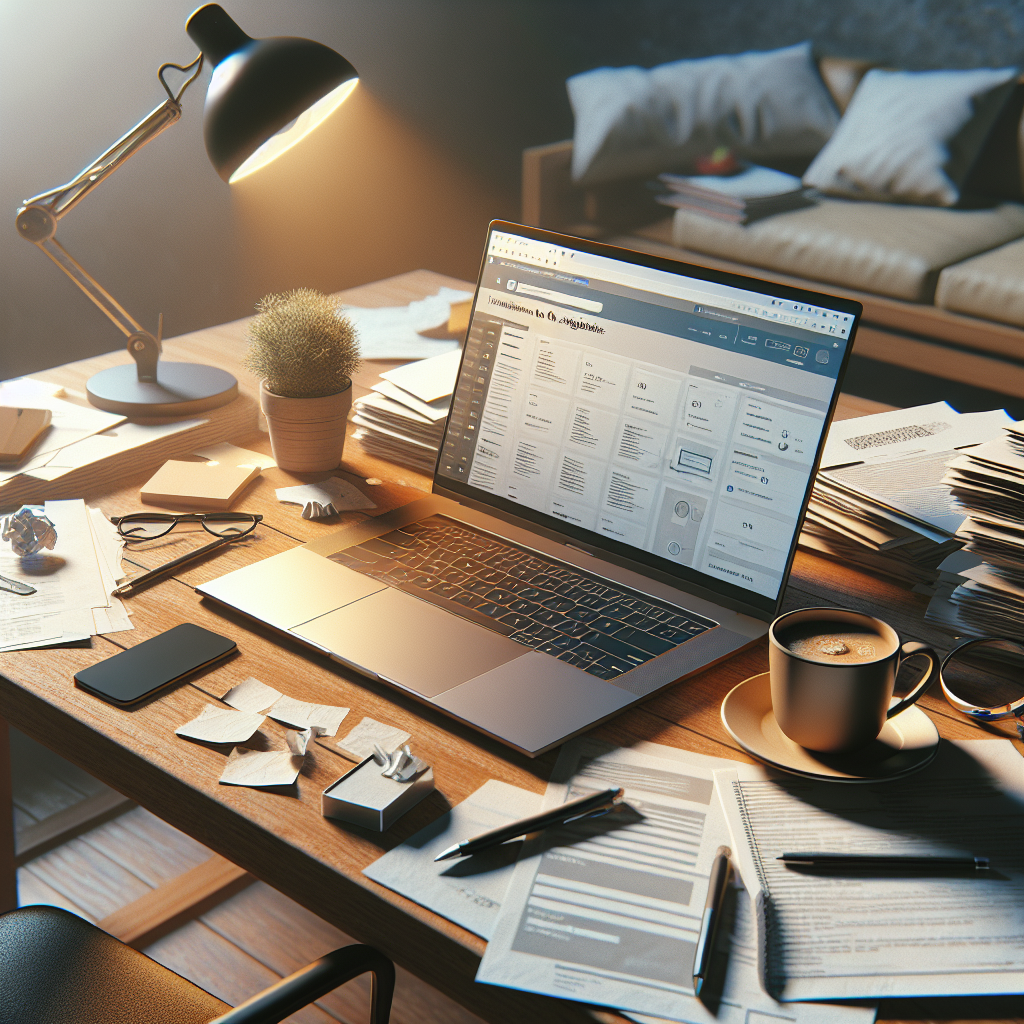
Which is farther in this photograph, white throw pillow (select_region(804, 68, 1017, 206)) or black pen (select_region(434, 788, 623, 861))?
white throw pillow (select_region(804, 68, 1017, 206))

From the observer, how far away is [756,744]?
80 centimetres

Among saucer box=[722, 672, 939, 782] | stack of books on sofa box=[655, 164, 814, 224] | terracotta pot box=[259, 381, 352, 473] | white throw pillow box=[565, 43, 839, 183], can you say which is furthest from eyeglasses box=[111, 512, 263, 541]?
white throw pillow box=[565, 43, 839, 183]

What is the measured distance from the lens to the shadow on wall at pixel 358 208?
3.49 m

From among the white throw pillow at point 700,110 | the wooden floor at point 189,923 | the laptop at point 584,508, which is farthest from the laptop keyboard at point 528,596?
the white throw pillow at point 700,110

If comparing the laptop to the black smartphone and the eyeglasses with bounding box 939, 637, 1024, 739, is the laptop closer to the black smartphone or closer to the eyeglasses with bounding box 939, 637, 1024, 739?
the black smartphone

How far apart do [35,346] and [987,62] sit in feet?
10.6

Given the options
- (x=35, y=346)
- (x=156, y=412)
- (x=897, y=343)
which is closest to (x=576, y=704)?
(x=156, y=412)

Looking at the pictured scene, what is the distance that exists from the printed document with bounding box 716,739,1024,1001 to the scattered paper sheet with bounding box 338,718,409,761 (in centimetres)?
26

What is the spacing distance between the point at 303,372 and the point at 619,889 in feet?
2.53

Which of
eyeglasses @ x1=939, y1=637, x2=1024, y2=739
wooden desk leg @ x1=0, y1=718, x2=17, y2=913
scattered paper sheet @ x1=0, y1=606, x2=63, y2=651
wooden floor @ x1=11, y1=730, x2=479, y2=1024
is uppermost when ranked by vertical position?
scattered paper sheet @ x1=0, y1=606, x2=63, y2=651

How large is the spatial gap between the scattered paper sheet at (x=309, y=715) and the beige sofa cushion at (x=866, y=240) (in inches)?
103

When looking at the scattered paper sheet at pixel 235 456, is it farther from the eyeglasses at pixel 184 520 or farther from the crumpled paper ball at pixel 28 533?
the crumpled paper ball at pixel 28 533

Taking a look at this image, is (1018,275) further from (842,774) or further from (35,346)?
(35,346)

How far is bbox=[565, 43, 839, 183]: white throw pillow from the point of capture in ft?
11.4
